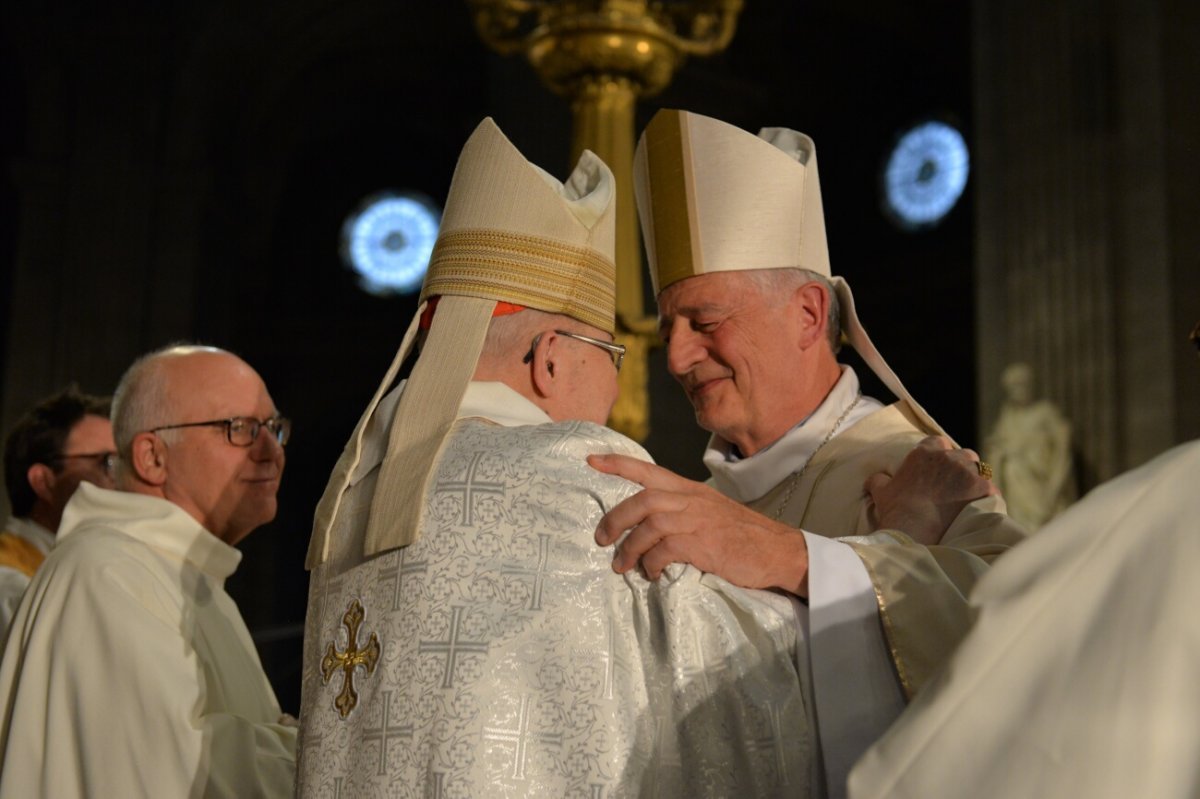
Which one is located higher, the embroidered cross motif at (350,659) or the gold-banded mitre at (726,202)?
the gold-banded mitre at (726,202)

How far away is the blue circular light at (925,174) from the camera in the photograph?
16.8 metres

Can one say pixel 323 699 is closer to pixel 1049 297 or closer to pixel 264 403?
pixel 264 403

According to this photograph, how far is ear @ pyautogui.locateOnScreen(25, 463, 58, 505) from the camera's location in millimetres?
4539

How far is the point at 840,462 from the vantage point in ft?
10.0

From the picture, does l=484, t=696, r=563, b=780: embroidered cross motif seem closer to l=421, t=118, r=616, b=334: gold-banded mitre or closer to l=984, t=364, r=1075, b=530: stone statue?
l=421, t=118, r=616, b=334: gold-banded mitre

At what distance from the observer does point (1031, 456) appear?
9.46 m

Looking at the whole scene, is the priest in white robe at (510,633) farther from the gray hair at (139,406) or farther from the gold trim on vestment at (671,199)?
the gray hair at (139,406)

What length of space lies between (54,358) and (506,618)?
11893 millimetres

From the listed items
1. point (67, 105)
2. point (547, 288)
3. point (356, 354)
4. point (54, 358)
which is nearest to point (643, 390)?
point (547, 288)

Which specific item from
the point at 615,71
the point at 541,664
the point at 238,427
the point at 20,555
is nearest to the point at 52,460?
the point at 20,555

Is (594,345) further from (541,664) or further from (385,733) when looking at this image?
(385,733)

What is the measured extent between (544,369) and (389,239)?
17269 millimetres

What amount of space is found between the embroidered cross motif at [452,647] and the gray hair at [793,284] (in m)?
1.24

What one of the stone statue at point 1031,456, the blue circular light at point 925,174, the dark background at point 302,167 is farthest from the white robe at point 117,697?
the blue circular light at point 925,174
